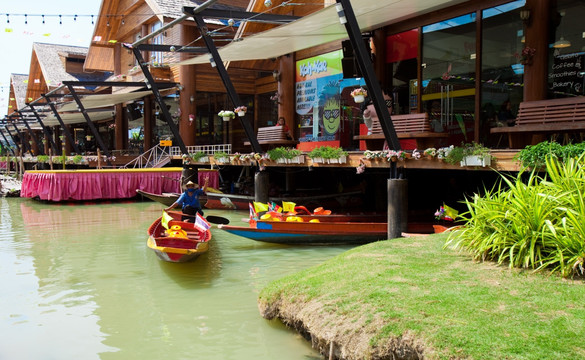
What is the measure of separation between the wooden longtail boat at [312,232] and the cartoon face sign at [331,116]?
7722 mm

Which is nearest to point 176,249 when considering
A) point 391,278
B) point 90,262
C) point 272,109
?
point 90,262

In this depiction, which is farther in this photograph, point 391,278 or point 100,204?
point 100,204

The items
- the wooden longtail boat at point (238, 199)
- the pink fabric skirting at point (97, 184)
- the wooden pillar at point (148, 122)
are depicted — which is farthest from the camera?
the wooden pillar at point (148, 122)

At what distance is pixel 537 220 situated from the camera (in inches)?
→ 249

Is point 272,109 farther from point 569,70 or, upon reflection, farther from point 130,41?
point 569,70

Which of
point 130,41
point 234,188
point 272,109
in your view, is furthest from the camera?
point 130,41

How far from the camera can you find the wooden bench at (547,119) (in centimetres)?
929

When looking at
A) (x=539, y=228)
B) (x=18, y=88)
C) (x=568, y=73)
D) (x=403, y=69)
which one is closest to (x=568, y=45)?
(x=568, y=73)

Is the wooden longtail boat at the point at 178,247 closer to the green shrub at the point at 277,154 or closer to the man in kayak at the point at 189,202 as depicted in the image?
the man in kayak at the point at 189,202

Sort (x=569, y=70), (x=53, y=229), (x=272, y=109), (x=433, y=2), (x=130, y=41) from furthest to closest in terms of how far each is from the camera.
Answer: (x=130, y=41), (x=272, y=109), (x=53, y=229), (x=433, y=2), (x=569, y=70)

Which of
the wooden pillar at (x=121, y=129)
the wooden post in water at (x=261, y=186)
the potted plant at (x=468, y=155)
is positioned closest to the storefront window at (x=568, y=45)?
the potted plant at (x=468, y=155)

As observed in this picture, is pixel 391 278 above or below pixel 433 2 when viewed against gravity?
below

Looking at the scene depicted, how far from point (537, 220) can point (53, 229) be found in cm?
1435

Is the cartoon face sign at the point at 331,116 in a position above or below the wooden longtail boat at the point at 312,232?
above
